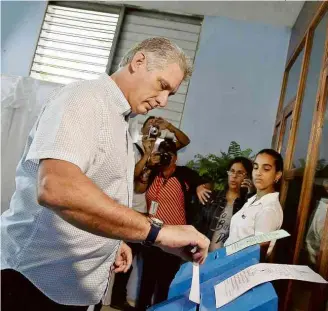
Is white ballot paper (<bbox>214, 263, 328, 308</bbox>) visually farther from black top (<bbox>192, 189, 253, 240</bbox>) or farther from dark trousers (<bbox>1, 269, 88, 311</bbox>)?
black top (<bbox>192, 189, 253, 240</bbox>)

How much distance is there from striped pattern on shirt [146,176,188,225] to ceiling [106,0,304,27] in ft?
7.86

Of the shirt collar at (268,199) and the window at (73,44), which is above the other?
the window at (73,44)

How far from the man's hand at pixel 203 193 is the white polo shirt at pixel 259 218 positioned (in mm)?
774

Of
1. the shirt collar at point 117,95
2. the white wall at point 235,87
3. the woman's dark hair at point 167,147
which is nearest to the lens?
the shirt collar at point 117,95

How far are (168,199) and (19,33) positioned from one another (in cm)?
342

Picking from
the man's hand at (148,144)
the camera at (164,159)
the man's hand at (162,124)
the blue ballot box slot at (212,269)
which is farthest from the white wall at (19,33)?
the blue ballot box slot at (212,269)

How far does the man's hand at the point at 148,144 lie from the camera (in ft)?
10.3

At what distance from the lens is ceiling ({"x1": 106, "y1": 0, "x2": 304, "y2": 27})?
3637mm

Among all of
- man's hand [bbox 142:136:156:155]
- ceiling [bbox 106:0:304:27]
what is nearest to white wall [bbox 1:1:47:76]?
ceiling [bbox 106:0:304:27]

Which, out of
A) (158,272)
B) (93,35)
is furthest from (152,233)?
(93,35)

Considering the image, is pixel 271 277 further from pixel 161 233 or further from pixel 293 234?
pixel 293 234

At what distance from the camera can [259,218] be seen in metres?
1.82

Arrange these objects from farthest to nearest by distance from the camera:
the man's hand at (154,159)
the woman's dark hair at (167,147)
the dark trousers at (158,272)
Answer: the woman's dark hair at (167,147)
the man's hand at (154,159)
the dark trousers at (158,272)

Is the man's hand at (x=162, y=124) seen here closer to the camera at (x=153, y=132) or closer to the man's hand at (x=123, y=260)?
the camera at (x=153, y=132)
